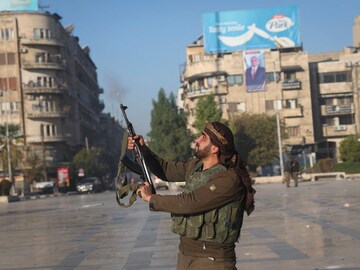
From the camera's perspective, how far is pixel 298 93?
282 ft

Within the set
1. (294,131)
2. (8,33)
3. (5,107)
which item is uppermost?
(8,33)

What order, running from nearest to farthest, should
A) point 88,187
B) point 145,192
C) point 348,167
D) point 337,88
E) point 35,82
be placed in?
1. point 145,192
2. point 348,167
3. point 88,187
4. point 337,88
5. point 35,82

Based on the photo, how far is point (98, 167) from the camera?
324ft

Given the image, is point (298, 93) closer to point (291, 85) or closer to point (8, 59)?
point (291, 85)

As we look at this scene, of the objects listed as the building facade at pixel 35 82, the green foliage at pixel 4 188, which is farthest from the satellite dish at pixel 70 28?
the green foliage at pixel 4 188

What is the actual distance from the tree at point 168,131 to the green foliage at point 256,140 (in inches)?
429

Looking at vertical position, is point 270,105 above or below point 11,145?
above

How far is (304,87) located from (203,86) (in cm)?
1213

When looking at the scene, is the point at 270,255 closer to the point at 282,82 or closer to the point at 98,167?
the point at 282,82

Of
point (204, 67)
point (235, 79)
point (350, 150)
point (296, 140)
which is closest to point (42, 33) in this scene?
point (204, 67)

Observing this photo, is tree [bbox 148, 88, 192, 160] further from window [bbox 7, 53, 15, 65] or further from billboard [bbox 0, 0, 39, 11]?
billboard [bbox 0, 0, 39, 11]

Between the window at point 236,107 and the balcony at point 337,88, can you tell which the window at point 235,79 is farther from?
the balcony at point 337,88

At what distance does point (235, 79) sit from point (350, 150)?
78.9ft

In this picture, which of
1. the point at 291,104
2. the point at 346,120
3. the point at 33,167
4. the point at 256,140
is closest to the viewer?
the point at 256,140
